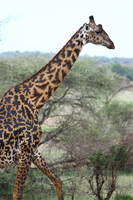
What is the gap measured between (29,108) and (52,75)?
559 millimetres

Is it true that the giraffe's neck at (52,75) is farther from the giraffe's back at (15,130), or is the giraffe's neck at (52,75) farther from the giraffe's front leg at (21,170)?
the giraffe's front leg at (21,170)

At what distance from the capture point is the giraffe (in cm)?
520

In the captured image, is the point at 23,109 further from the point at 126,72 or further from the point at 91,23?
the point at 126,72

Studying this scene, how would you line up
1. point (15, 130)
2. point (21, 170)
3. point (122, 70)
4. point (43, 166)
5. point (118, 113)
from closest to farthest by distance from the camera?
point (15, 130) → point (21, 170) → point (43, 166) → point (118, 113) → point (122, 70)

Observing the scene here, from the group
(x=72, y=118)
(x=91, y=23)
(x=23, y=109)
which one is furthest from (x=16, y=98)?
(x=72, y=118)

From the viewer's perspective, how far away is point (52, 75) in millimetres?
5547

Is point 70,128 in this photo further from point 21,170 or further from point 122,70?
point 122,70

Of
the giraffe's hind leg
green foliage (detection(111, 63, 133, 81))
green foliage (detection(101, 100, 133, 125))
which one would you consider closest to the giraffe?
the giraffe's hind leg

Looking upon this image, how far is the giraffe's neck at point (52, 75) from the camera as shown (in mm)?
5473

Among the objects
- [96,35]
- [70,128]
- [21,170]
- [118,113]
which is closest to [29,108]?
[21,170]

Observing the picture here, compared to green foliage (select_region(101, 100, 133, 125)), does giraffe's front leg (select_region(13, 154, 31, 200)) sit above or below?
below

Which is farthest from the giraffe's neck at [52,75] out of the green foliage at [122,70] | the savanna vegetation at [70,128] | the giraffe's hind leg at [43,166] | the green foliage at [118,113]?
the green foliage at [122,70]

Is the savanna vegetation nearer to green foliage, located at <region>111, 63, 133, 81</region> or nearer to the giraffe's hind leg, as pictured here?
the giraffe's hind leg

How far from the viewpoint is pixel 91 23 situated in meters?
5.64
